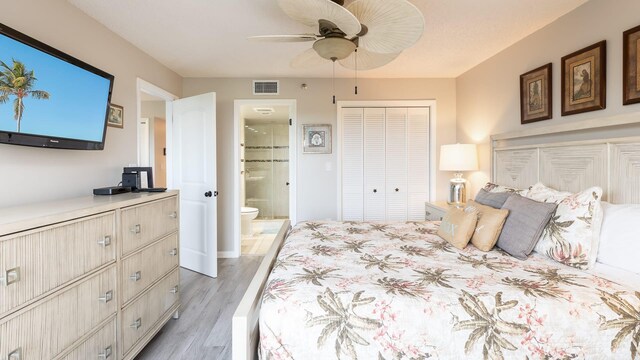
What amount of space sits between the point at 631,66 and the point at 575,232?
1080 mm

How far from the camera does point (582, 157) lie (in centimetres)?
198

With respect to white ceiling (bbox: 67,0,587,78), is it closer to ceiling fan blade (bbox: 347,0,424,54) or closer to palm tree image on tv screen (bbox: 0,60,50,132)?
ceiling fan blade (bbox: 347,0,424,54)

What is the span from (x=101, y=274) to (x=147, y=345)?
0.83m

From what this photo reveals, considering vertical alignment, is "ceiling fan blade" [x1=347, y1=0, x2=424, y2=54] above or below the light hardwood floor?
above

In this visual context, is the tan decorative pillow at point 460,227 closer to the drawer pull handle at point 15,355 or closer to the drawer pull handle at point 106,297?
the drawer pull handle at point 106,297

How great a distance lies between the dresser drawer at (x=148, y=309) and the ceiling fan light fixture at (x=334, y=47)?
1939 mm

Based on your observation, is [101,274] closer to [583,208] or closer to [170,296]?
[170,296]

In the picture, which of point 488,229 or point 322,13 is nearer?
point 322,13

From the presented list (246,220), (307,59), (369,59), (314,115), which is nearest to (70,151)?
(307,59)

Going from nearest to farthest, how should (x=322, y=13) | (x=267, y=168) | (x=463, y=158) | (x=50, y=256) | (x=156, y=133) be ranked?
(x=50, y=256), (x=322, y=13), (x=463, y=158), (x=156, y=133), (x=267, y=168)

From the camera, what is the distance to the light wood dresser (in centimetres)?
111

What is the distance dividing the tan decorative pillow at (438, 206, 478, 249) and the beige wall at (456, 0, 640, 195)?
1.09 meters

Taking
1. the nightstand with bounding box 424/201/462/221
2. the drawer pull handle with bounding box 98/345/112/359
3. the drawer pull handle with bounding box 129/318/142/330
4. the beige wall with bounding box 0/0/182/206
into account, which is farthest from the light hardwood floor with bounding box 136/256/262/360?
the nightstand with bounding box 424/201/462/221

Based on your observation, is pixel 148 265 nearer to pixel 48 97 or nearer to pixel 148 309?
pixel 148 309
